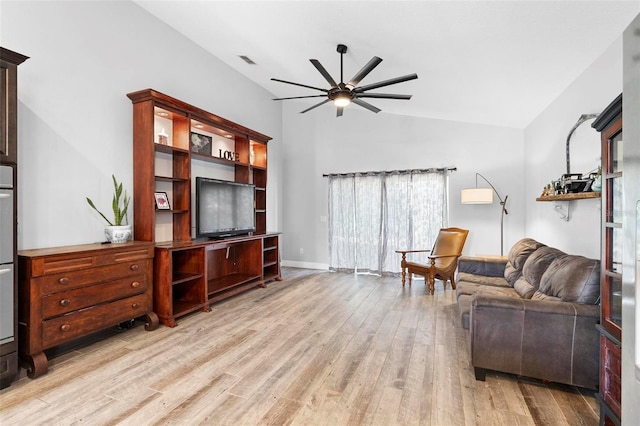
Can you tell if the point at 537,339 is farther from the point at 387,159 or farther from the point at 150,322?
the point at 387,159

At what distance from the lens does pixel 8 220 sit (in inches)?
81.5

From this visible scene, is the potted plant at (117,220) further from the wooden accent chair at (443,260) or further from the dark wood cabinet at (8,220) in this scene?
the wooden accent chair at (443,260)

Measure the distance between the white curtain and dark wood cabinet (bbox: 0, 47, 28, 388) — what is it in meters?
4.64

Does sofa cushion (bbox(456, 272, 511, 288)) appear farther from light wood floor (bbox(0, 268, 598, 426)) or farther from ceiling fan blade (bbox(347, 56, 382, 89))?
ceiling fan blade (bbox(347, 56, 382, 89))

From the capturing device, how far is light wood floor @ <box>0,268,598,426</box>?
182 centimetres

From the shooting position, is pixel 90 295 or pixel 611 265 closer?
pixel 611 265

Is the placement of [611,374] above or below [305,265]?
above

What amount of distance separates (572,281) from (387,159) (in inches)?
154

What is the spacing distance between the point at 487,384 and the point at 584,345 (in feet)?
2.17

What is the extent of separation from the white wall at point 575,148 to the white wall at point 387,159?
0.62 metres

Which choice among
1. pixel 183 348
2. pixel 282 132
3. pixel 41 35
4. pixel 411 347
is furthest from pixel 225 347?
pixel 282 132

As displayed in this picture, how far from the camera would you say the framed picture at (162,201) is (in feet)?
12.2

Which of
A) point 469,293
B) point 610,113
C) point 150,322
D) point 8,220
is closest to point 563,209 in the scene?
point 469,293

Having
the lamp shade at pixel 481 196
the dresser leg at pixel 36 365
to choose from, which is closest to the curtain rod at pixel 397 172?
the lamp shade at pixel 481 196
